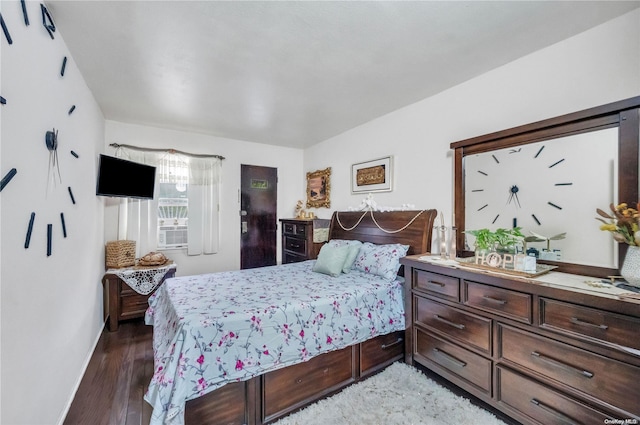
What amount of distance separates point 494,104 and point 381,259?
1.69 meters

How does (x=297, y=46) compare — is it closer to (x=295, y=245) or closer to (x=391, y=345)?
(x=391, y=345)

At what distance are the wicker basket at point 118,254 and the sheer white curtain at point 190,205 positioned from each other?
28 cm

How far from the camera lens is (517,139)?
203cm

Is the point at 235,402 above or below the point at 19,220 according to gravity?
below

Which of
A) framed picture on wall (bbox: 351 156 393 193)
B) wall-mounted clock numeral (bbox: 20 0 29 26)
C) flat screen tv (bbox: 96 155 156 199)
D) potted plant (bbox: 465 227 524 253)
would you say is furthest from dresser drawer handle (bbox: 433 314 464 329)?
flat screen tv (bbox: 96 155 156 199)

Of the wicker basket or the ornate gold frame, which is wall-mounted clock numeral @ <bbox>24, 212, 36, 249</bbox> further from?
the ornate gold frame

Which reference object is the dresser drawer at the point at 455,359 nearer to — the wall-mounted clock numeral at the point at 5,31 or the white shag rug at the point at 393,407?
the white shag rug at the point at 393,407

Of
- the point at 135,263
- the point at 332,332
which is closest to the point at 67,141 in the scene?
the point at 135,263

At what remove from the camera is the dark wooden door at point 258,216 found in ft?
14.5

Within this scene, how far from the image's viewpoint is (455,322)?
1.92 m

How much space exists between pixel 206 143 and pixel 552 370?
454 cm

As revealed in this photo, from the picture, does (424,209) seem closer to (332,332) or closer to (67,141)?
(332,332)

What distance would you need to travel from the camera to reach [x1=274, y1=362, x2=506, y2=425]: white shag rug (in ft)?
5.42

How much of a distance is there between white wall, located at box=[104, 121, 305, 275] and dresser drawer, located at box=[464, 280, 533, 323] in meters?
3.53
